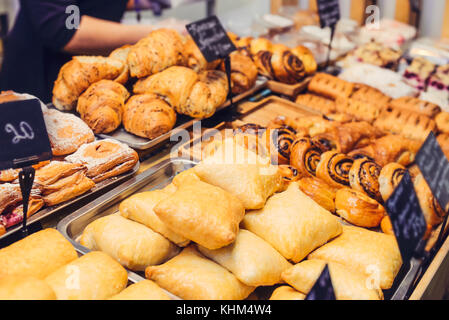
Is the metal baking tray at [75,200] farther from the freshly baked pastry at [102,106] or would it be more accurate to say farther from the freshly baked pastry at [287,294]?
the freshly baked pastry at [287,294]

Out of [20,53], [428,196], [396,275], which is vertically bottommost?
[396,275]

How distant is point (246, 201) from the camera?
1565 millimetres

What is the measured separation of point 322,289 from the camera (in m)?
1.20

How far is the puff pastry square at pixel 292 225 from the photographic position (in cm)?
152

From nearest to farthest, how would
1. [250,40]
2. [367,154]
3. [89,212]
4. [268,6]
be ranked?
[89,212] → [367,154] → [250,40] → [268,6]

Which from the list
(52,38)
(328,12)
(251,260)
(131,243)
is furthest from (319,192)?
(52,38)

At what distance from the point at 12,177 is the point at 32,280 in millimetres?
776

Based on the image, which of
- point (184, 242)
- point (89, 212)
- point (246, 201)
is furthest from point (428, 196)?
point (89, 212)

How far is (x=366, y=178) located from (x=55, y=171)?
4.71 ft

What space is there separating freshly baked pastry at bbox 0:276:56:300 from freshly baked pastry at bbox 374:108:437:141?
2290mm

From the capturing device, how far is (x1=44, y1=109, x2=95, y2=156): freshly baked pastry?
6.85 feet

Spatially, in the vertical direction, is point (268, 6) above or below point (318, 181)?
above
